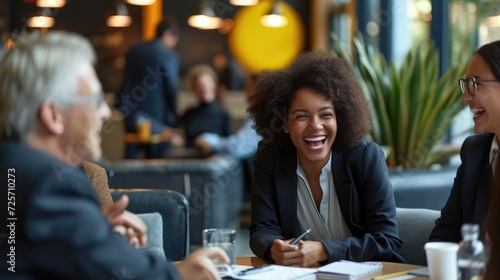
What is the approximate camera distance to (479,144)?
2648mm

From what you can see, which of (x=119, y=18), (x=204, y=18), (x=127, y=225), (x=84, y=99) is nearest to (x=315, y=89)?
(x=127, y=225)

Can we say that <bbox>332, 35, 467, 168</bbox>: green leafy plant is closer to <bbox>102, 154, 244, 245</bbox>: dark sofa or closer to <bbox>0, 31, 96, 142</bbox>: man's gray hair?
<bbox>102, 154, 244, 245</bbox>: dark sofa

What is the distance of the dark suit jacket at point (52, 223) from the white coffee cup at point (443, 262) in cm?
90

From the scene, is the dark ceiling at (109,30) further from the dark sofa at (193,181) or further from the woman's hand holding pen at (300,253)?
the woman's hand holding pen at (300,253)

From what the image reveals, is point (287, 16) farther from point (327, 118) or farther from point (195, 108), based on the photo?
point (327, 118)

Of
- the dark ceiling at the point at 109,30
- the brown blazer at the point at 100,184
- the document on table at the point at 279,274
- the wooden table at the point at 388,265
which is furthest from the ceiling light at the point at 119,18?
the document on table at the point at 279,274

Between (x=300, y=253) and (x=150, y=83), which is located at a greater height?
(x=150, y=83)

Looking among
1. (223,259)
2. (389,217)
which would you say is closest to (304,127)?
(389,217)

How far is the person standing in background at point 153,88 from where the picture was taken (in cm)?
830

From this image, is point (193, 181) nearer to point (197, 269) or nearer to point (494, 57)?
point (494, 57)

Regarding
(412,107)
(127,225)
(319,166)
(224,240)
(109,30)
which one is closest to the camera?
(127,225)

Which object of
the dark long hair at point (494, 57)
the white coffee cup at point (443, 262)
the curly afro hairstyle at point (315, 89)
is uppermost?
the dark long hair at point (494, 57)

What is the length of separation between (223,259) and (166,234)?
48.1 inches

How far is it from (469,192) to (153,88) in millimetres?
6051
